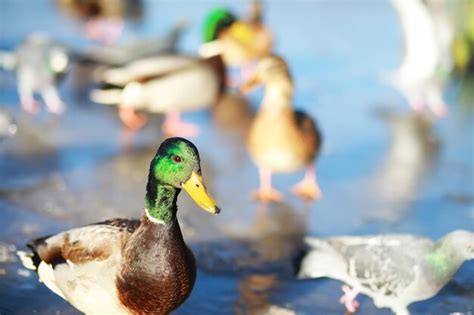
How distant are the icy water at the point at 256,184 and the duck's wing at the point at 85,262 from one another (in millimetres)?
305

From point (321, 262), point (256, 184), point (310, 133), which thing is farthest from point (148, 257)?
point (256, 184)

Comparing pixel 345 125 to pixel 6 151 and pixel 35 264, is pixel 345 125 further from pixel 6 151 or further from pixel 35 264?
pixel 35 264

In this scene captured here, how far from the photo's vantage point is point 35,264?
11.7ft

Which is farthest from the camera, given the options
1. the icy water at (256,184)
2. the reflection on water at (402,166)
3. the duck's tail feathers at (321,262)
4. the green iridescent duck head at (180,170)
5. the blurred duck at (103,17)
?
the blurred duck at (103,17)

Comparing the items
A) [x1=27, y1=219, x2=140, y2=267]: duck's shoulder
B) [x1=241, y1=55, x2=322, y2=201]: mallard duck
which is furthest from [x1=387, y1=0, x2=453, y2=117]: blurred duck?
[x1=27, y1=219, x2=140, y2=267]: duck's shoulder

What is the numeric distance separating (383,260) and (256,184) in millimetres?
1821

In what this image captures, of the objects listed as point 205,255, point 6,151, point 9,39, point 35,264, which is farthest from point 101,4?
point 35,264

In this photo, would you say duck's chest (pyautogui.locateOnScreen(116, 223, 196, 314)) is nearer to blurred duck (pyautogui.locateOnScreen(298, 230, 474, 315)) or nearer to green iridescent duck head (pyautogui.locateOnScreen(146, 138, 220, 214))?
green iridescent duck head (pyautogui.locateOnScreen(146, 138, 220, 214))

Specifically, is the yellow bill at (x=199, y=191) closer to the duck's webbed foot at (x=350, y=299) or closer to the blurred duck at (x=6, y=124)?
the duck's webbed foot at (x=350, y=299)

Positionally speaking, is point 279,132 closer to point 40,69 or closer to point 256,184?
point 256,184

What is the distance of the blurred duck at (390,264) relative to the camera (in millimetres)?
3654

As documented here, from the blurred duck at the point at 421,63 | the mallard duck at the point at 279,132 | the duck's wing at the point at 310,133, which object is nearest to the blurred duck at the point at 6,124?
the mallard duck at the point at 279,132

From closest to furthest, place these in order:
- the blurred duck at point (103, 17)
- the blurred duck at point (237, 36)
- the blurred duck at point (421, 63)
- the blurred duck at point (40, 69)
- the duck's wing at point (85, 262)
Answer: the duck's wing at point (85, 262), the blurred duck at point (40, 69), the blurred duck at point (237, 36), the blurred duck at point (421, 63), the blurred duck at point (103, 17)

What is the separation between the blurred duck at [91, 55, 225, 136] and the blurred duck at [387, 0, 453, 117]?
1866 millimetres
